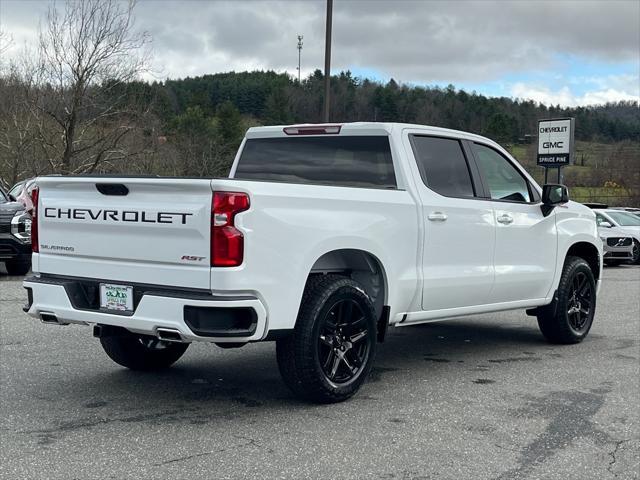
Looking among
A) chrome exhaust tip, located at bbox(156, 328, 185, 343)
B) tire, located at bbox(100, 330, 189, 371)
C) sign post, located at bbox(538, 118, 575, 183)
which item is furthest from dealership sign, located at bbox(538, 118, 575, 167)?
chrome exhaust tip, located at bbox(156, 328, 185, 343)

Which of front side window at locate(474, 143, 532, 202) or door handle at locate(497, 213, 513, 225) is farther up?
front side window at locate(474, 143, 532, 202)

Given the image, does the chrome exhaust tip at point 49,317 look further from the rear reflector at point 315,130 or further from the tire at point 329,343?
the rear reflector at point 315,130

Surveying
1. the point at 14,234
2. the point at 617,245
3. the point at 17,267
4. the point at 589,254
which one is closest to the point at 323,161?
the point at 589,254

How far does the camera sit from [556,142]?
82.5ft

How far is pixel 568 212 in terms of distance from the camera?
8094 mm

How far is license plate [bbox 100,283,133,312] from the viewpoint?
5216 mm

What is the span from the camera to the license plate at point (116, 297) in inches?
205

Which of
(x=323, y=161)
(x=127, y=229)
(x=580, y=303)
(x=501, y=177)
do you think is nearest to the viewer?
(x=127, y=229)

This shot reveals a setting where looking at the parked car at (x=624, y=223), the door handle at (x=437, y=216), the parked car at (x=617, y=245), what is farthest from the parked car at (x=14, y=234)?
the parked car at (x=624, y=223)

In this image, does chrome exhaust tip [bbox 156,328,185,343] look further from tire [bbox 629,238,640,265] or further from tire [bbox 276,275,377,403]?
tire [bbox 629,238,640,265]

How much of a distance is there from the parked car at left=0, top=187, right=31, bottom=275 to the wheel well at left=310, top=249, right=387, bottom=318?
354 inches

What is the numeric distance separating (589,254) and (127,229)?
5.32m

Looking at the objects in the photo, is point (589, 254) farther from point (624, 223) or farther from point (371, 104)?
point (371, 104)

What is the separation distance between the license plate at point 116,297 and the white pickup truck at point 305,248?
13 millimetres
